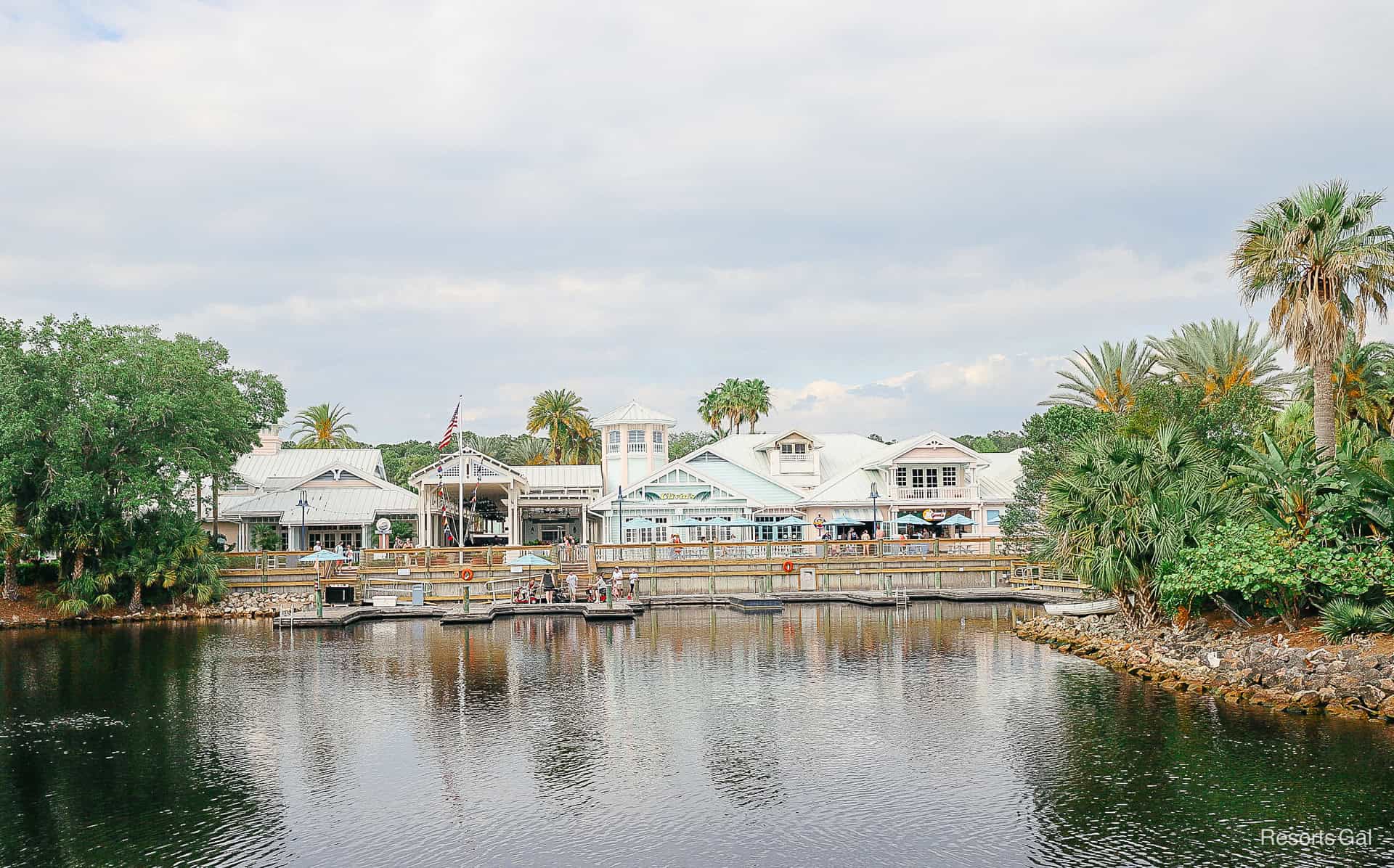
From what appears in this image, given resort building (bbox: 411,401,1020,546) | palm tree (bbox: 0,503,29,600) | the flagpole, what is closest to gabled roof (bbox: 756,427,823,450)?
resort building (bbox: 411,401,1020,546)

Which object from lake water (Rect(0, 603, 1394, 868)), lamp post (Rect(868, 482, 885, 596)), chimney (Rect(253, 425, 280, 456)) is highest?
chimney (Rect(253, 425, 280, 456))

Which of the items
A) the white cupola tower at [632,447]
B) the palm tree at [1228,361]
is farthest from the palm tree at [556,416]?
the palm tree at [1228,361]

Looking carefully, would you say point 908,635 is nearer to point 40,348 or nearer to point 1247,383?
point 1247,383

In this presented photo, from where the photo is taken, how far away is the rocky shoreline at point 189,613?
45594 millimetres

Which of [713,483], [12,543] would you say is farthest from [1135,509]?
[12,543]

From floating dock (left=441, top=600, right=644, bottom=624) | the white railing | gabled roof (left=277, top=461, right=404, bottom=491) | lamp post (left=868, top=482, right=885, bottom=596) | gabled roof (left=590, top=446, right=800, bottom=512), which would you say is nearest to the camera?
floating dock (left=441, top=600, right=644, bottom=624)

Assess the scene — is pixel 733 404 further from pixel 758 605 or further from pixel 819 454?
pixel 758 605

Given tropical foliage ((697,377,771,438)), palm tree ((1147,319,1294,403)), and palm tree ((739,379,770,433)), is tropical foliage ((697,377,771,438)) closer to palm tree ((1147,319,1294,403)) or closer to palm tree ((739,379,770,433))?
palm tree ((739,379,770,433))

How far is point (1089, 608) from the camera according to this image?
124ft

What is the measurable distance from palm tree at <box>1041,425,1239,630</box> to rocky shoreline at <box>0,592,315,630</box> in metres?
33.8

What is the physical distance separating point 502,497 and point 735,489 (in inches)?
764

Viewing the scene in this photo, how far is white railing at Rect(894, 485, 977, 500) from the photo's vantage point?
62938mm

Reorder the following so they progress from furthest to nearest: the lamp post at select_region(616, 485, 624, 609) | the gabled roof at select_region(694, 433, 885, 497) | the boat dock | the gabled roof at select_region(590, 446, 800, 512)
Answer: the gabled roof at select_region(694, 433, 885, 497) < the gabled roof at select_region(590, 446, 800, 512) < the lamp post at select_region(616, 485, 624, 609) < the boat dock

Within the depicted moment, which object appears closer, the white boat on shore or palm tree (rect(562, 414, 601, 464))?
the white boat on shore
